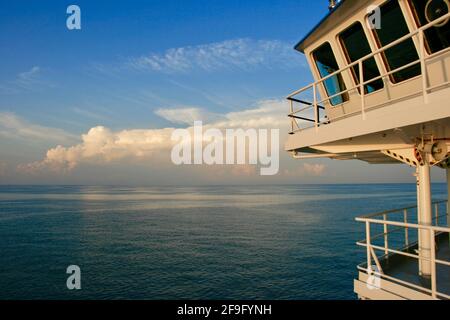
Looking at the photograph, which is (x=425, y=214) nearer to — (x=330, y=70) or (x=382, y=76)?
(x=382, y=76)

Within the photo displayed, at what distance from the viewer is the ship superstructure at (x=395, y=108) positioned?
5812 mm

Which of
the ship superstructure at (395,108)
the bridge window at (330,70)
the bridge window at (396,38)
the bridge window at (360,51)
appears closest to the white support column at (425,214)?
the ship superstructure at (395,108)

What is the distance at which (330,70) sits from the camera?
9969 millimetres

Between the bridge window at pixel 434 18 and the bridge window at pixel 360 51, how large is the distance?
1.45m

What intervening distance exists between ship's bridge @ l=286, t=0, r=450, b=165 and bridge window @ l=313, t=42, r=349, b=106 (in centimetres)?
3

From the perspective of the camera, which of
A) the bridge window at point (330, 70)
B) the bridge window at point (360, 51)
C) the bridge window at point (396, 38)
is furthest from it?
the bridge window at point (330, 70)

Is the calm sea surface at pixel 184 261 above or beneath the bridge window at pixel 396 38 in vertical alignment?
beneath

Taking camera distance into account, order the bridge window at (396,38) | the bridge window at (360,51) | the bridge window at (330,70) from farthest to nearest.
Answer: the bridge window at (330,70) → the bridge window at (360,51) → the bridge window at (396,38)

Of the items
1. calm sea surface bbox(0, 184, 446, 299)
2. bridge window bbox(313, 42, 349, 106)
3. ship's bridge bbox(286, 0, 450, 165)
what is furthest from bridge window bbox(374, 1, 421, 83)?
calm sea surface bbox(0, 184, 446, 299)

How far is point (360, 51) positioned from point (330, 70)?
137 cm

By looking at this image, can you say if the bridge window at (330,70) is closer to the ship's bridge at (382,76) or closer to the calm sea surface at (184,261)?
the ship's bridge at (382,76)

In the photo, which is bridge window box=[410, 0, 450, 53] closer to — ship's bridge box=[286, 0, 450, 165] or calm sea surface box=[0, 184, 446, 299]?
ship's bridge box=[286, 0, 450, 165]
